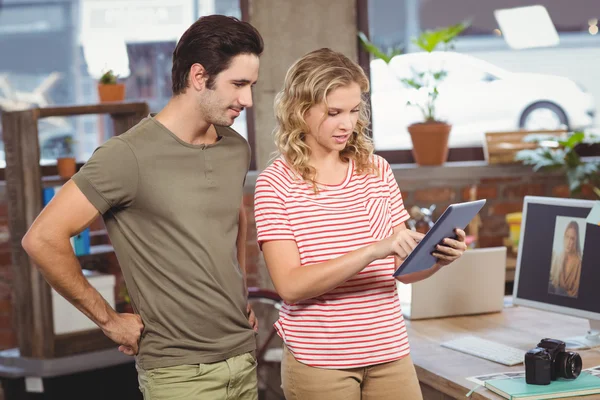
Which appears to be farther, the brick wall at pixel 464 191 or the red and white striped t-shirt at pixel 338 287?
the brick wall at pixel 464 191

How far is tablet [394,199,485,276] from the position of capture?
72.8 inches

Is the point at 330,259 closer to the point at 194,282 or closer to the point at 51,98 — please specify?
the point at 194,282

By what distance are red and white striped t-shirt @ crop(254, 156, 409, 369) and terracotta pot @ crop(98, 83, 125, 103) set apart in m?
2.16

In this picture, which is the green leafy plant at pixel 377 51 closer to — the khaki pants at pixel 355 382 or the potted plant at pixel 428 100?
Result: the potted plant at pixel 428 100

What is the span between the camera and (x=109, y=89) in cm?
401

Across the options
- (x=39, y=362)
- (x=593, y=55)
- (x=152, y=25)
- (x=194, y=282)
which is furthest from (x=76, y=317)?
(x=593, y=55)

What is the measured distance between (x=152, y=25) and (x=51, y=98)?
0.63 meters

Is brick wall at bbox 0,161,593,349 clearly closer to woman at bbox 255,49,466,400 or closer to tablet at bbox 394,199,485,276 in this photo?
woman at bbox 255,49,466,400

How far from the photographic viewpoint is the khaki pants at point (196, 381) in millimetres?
Answer: 1899

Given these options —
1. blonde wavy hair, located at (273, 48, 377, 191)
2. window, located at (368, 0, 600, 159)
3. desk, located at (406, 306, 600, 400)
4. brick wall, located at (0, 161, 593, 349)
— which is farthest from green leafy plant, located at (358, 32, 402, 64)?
blonde wavy hair, located at (273, 48, 377, 191)

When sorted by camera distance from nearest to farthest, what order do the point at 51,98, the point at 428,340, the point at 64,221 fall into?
the point at 64,221
the point at 428,340
the point at 51,98

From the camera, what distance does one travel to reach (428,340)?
260cm

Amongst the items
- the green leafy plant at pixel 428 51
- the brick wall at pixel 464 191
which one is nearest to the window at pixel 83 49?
the brick wall at pixel 464 191

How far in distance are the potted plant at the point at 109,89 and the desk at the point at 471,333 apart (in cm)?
193
